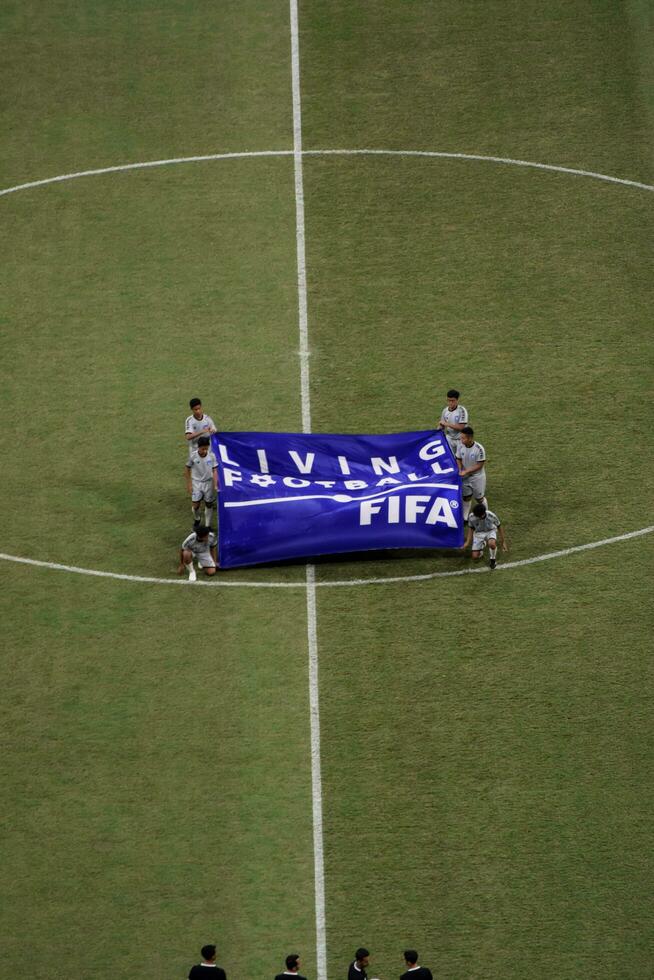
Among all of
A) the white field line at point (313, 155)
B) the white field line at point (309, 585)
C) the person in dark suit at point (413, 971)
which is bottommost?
the person in dark suit at point (413, 971)

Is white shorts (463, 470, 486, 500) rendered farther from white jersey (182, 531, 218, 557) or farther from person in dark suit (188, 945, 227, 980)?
person in dark suit (188, 945, 227, 980)

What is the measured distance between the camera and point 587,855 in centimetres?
2205

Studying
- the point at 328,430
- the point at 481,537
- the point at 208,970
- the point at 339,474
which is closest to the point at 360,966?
the point at 208,970

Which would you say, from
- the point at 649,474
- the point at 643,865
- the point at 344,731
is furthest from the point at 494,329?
the point at 643,865

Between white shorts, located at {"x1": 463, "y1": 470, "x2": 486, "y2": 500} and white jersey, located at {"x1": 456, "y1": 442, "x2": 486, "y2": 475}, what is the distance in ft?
0.49

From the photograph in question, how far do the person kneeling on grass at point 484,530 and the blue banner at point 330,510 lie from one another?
0.26 m

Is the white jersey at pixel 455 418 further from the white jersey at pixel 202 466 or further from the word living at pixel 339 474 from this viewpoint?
the white jersey at pixel 202 466

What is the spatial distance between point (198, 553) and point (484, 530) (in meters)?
3.70

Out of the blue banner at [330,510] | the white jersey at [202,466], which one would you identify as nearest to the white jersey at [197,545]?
the blue banner at [330,510]

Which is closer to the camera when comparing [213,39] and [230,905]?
[230,905]

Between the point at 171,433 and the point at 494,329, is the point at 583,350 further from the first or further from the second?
the point at 171,433

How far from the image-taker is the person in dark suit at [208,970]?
64.9 feet

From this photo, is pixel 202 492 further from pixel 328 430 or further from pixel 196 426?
pixel 328 430

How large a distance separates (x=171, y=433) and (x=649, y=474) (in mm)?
6709
